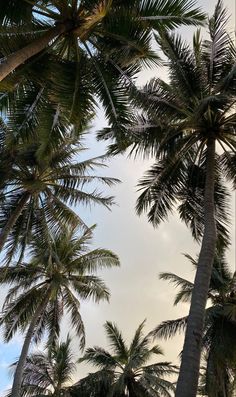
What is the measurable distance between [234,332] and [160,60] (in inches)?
469

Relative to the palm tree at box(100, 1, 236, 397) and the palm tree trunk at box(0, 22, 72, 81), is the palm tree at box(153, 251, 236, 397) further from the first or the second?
the palm tree trunk at box(0, 22, 72, 81)

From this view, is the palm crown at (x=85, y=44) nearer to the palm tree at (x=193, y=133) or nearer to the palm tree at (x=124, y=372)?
the palm tree at (x=193, y=133)

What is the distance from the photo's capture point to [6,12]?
31.6 feet

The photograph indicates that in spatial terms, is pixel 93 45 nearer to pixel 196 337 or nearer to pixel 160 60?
pixel 160 60

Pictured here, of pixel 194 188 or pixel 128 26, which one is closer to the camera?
pixel 128 26

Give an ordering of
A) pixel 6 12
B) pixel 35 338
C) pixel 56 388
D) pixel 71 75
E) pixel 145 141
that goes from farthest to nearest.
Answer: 1. pixel 56 388
2. pixel 35 338
3. pixel 145 141
4. pixel 71 75
5. pixel 6 12

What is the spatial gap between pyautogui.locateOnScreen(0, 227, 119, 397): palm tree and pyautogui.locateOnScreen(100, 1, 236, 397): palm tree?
6.30m

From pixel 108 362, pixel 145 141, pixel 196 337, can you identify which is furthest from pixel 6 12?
pixel 108 362

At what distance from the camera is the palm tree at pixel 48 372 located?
2705cm

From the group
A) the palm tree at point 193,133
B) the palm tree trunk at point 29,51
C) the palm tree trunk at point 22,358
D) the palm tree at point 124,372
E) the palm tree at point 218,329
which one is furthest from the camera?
the palm tree at point 124,372

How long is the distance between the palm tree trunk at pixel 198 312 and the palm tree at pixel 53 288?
358 inches

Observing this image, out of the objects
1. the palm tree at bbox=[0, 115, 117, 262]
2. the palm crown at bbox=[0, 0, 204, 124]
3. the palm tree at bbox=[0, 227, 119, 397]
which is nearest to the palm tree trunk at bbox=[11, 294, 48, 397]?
the palm tree at bbox=[0, 227, 119, 397]

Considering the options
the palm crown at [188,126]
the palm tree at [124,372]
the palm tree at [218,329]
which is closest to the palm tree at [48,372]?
the palm tree at [124,372]

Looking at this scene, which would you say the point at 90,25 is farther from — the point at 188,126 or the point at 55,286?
the point at 55,286
